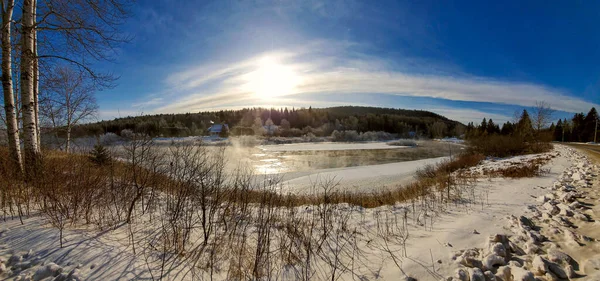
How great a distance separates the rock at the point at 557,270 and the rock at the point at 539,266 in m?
0.06

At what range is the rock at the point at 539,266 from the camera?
2.35 m

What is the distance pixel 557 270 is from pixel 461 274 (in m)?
0.92

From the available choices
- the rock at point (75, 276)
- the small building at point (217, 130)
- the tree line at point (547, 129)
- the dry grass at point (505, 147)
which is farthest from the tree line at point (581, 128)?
the small building at point (217, 130)

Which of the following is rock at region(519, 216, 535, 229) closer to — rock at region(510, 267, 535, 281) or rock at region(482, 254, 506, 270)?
rock at region(482, 254, 506, 270)

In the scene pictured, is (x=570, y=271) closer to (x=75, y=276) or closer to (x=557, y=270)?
(x=557, y=270)

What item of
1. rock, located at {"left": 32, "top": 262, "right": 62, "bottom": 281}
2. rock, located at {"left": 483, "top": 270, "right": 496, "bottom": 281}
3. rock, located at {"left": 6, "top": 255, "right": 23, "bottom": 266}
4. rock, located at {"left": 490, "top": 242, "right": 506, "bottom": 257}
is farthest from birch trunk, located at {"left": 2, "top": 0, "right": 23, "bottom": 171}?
rock, located at {"left": 490, "top": 242, "right": 506, "bottom": 257}

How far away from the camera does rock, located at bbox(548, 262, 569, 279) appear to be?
2.29 m

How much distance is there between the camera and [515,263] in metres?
2.52

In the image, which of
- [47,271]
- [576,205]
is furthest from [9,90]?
[576,205]

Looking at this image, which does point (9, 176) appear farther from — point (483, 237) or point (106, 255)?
point (483, 237)

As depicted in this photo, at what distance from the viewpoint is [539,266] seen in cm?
239

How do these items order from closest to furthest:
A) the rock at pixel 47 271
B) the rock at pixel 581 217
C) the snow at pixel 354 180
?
the rock at pixel 47 271
the rock at pixel 581 217
the snow at pixel 354 180

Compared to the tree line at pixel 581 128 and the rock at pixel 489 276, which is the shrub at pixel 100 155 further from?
the tree line at pixel 581 128

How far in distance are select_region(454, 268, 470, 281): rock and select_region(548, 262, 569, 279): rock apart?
2.71ft
